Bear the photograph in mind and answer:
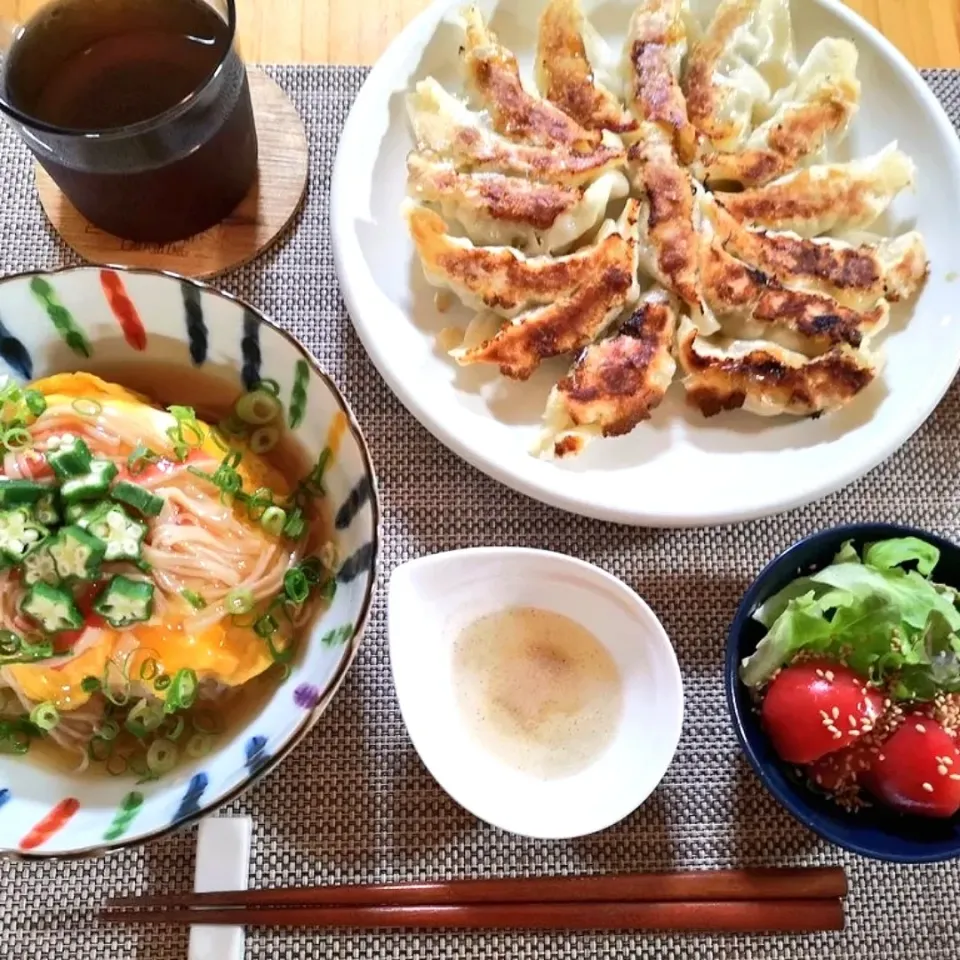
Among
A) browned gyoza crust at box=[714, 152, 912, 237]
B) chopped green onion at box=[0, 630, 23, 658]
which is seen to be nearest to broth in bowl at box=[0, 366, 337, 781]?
chopped green onion at box=[0, 630, 23, 658]

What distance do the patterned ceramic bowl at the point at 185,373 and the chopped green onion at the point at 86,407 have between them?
0.10 meters

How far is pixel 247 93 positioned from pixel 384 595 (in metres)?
0.77

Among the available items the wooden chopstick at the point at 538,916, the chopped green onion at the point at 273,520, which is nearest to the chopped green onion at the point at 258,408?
the chopped green onion at the point at 273,520

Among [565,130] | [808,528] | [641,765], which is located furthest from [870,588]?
[565,130]

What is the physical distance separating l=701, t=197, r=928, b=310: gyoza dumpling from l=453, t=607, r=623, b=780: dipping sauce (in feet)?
2.02

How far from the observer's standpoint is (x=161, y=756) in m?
1.14

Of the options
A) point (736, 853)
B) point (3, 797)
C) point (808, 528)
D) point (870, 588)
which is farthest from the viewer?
point (808, 528)

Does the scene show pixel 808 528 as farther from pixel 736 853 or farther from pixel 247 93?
pixel 247 93

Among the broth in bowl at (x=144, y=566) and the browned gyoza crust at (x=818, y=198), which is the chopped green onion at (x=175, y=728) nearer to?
the broth in bowl at (x=144, y=566)

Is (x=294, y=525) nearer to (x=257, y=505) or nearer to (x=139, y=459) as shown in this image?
(x=257, y=505)

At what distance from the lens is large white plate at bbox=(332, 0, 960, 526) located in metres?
1.35

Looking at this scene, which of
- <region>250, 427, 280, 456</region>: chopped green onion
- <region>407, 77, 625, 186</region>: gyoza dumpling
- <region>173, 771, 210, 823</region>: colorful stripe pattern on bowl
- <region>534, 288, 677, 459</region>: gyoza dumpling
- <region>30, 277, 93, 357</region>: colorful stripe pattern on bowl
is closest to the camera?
<region>173, 771, 210, 823</region>: colorful stripe pattern on bowl

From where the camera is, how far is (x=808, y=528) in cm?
146

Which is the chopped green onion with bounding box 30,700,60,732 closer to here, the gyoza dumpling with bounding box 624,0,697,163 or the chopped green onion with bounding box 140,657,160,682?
the chopped green onion with bounding box 140,657,160,682
